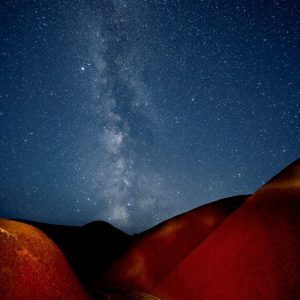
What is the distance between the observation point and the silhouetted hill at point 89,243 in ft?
69.6

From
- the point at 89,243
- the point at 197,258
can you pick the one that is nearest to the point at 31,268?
the point at 197,258

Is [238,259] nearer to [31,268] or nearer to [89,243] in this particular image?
[31,268]

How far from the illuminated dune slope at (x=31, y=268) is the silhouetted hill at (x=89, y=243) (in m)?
12.8

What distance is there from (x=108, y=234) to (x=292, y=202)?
22.2 meters

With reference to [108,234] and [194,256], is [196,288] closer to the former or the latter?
[194,256]

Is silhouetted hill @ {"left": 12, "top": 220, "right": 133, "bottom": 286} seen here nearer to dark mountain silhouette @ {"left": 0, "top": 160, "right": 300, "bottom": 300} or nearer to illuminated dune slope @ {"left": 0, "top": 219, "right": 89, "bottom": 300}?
dark mountain silhouette @ {"left": 0, "top": 160, "right": 300, "bottom": 300}

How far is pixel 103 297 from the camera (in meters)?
8.43

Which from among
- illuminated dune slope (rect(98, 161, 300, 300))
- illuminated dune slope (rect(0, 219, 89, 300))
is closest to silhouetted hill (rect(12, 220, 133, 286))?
illuminated dune slope (rect(98, 161, 300, 300))

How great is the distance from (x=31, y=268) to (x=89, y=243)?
20.8m

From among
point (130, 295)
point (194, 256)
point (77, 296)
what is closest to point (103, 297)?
point (130, 295)

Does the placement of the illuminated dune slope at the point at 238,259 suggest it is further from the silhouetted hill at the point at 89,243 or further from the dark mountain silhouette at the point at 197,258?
the silhouetted hill at the point at 89,243

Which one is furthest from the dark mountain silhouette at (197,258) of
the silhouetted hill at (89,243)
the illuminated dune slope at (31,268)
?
the silhouetted hill at (89,243)

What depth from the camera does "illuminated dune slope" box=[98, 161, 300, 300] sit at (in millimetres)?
8070

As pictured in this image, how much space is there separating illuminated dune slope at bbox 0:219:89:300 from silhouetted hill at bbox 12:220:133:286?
1279 cm
